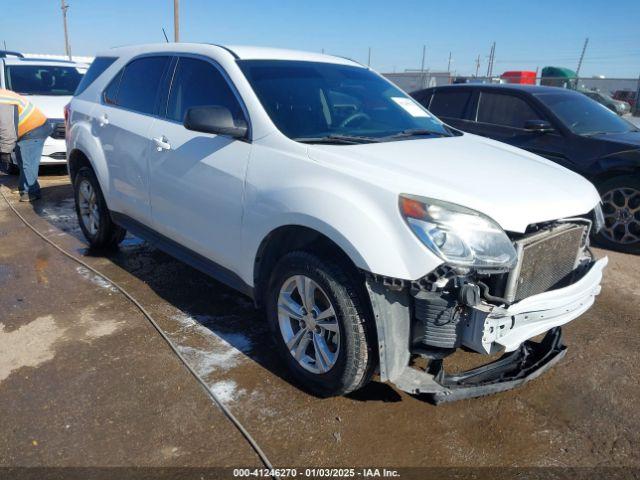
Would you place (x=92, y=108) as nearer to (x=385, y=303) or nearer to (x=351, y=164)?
(x=351, y=164)

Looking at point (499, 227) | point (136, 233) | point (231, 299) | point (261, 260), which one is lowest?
point (231, 299)

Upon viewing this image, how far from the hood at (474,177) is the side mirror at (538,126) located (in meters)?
3.04

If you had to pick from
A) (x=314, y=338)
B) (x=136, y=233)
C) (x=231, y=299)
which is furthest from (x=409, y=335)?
(x=136, y=233)

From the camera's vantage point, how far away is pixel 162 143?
148 inches

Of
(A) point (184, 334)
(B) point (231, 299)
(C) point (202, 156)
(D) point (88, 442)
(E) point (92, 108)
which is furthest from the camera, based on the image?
(E) point (92, 108)

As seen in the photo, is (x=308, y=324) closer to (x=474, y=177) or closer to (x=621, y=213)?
(x=474, y=177)

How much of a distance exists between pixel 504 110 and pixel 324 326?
500cm

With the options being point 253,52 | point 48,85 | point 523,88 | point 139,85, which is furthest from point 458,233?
point 48,85

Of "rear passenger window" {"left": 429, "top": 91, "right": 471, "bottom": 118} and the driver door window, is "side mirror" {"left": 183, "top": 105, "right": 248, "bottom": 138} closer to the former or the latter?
the driver door window

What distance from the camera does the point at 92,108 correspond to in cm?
482

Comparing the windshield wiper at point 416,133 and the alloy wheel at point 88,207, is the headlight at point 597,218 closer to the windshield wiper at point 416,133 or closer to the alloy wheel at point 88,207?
the windshield wiper at point 416,133

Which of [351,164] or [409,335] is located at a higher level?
[351,164]

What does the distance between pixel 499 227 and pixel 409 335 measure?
26.5 inches

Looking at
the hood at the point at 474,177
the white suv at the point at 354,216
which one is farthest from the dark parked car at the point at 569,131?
the hood at the point at 474,177
